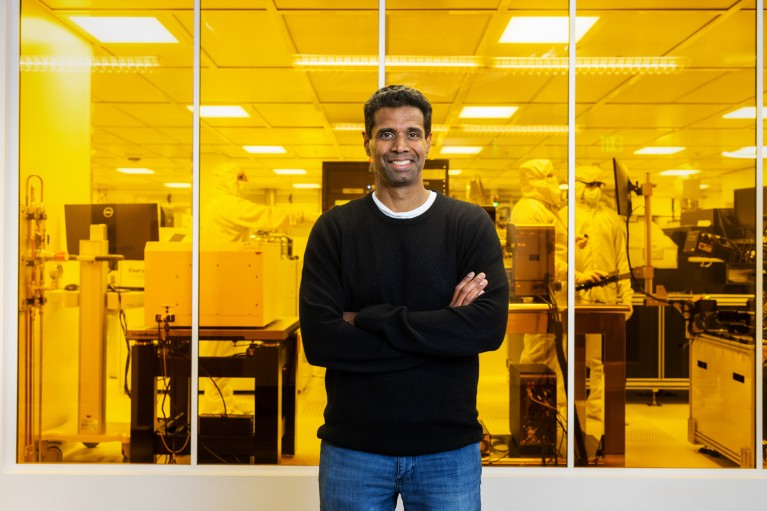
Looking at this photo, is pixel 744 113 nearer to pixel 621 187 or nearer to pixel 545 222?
pixel 621 187

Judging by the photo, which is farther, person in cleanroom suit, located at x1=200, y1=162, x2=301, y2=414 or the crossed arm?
person in cleanroom suit, located at x1=200, y1=162, x2=301, y2=414

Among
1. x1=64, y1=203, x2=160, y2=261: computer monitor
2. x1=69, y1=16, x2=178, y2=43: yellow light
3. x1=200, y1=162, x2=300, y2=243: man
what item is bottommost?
x1=64, y1=203, x2=160, y2=261: computer monitor

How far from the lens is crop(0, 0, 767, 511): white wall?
2.50m

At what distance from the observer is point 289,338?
3.25 metres

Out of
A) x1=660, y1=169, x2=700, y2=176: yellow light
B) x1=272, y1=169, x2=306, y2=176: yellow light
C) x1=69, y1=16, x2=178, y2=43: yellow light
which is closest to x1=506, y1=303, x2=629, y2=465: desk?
x1=69, y1=16, x2=178, y2=43: yellow light

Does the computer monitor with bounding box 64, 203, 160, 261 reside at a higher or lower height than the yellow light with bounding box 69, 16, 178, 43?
lower

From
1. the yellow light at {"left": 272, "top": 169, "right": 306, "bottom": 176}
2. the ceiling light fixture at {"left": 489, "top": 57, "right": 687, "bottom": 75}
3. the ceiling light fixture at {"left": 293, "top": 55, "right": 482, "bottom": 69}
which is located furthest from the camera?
the yellow light at {"left": 272, "top": 169, "right": 306, "bottom": 176}

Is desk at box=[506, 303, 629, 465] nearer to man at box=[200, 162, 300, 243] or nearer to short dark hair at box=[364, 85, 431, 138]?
man at box=[200, 162, 300, 243]

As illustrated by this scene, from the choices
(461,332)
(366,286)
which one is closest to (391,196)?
(366,286)

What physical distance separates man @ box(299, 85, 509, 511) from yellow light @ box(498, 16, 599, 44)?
7.98 ft

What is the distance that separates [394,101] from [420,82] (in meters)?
3.11

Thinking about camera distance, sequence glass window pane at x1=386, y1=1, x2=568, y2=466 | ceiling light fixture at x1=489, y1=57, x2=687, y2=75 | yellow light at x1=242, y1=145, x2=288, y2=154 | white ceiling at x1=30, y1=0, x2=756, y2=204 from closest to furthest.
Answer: glass window pane at x1=386, y1=1, x2=568, y2=466 → white ceiling at x1=30, y1=0, x2=756, y2=204 → ceiling light fixture at x1=489, y1=57, x2=687, y2=75 → yellow light at x1=242, y1=145, x2=288, y2=154

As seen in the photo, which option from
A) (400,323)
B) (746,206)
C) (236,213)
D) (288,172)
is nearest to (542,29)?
(746,206)

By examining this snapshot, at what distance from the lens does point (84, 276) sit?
130 inches
